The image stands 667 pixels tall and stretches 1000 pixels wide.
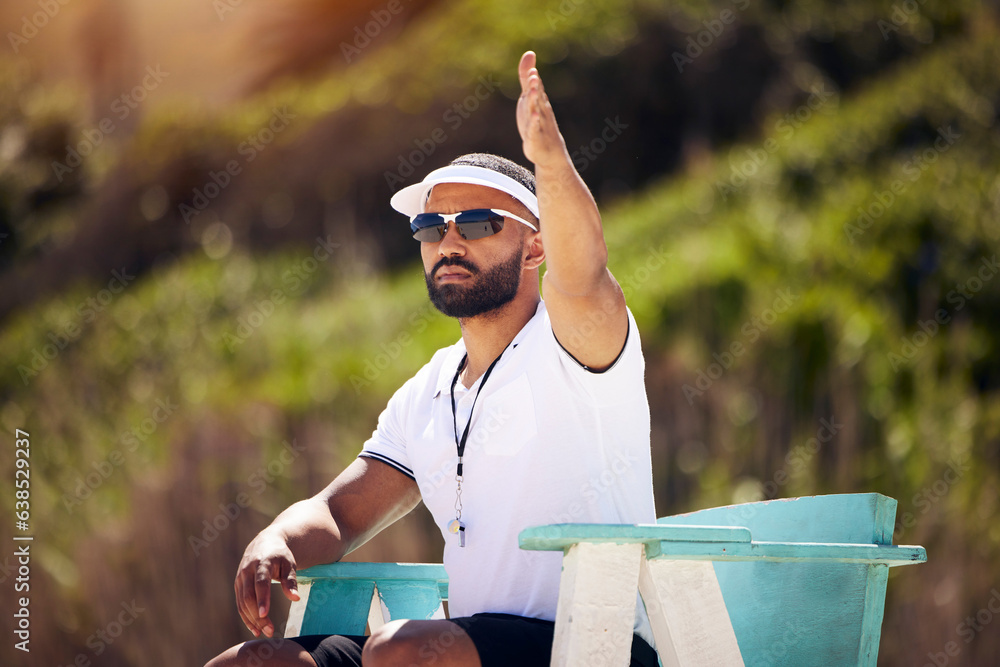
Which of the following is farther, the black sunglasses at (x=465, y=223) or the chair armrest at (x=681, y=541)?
the black sunglasses at (x=465, y=223)

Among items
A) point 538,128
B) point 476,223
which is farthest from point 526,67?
point 476,223

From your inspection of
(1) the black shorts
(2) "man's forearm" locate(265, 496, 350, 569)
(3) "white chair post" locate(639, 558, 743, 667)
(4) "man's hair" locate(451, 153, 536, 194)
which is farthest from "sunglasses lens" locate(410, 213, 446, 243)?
(3) "white chair post" locate(639, 558, 743, 667)

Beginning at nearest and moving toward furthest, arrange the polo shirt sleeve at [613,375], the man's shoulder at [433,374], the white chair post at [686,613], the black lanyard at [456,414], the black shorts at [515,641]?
the white chair post at [686,613], the black shorts at [515,641], the polo shirt sleeve at [613,375], the black lanyard at [456,414], the man's shoulder at [433,374]

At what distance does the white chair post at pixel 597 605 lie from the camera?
1621 mm

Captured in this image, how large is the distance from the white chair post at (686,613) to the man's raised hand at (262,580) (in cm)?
83

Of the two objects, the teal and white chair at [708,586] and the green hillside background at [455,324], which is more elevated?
the green hillside background at [455,324]

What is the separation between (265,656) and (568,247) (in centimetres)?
108

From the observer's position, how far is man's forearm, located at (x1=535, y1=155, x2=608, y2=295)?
6.17 ft

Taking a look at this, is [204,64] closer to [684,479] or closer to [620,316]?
[684,479]

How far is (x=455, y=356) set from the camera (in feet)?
8.45

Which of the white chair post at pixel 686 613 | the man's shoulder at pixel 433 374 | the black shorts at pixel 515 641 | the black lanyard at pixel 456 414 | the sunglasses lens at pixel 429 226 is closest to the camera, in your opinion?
the white chair post at pixel 686 613

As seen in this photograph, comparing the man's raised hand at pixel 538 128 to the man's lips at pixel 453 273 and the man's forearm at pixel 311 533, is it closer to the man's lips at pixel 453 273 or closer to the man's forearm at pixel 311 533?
the man's lips at pixel 453 273

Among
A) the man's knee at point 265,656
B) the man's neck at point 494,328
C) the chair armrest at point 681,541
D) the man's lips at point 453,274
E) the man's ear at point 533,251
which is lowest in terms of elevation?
the man's knee at point 265,656

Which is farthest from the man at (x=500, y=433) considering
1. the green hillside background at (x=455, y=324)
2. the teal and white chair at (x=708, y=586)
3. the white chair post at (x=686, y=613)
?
the green hillside background at (x=455, y=324)
